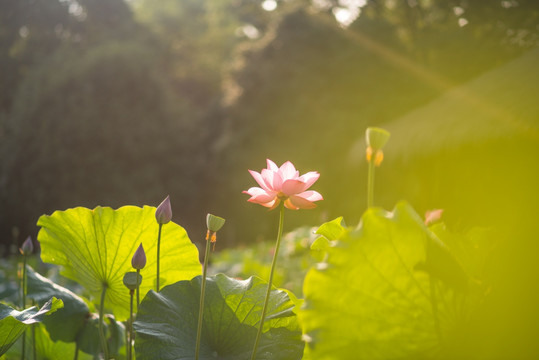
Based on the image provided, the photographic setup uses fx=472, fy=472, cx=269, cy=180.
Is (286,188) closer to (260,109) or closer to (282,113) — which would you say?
(282,113)

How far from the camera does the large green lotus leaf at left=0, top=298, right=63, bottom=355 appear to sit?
0.51 m

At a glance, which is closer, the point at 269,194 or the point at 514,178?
the point at 269,194


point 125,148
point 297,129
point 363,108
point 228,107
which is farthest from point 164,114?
point 363,108

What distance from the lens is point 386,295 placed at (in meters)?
0.42

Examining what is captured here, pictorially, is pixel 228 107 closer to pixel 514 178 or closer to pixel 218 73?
pixel 514 178

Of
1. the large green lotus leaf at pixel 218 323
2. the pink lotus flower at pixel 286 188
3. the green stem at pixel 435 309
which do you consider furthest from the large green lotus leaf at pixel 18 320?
the green stem at pixel 435 309

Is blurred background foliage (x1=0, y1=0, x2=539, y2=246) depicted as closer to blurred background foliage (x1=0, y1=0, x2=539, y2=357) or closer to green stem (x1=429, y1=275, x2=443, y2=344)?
blurred background foliage (x1=0, y1=0, x2=539, y2=357)

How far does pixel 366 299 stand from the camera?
416mm

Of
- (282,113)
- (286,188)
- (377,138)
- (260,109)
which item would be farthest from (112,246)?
(260,109)

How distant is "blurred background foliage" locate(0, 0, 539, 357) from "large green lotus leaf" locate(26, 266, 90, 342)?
7.03 ft

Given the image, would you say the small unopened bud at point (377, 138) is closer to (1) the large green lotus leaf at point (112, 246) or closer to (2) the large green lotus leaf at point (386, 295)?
(2) the large green lotus leaf at point (386, 295)

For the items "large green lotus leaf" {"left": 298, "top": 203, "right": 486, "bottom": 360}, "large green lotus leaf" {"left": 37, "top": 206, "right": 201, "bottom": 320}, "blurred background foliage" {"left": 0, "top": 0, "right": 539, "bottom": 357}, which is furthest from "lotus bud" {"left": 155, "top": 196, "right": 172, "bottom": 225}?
"blurred background foliage" {"left": 0, "top": 0, "right": 539, "bottom": 357}

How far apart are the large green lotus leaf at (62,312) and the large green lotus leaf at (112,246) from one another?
0.04 metres

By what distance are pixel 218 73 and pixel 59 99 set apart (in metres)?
6.71
